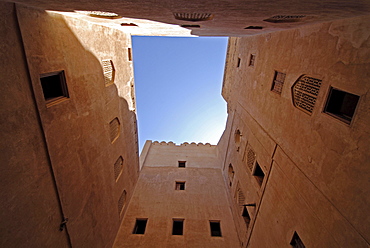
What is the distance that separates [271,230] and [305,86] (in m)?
3.80

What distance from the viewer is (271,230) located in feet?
15.8

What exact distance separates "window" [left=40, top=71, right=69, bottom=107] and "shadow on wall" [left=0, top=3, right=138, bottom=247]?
105 mm

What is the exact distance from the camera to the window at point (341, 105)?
2943 mm

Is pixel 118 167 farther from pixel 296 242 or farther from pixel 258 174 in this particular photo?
pixel 296 242

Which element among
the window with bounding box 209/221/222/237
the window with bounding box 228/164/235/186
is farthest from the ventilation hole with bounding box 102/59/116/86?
the window with bounding box 209/221/222/237

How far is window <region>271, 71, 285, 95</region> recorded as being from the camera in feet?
16.2

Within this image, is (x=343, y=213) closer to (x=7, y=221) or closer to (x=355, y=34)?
(x=355, y=34)

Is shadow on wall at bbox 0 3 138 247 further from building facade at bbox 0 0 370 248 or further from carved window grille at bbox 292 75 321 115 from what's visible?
carved window grille at bbox 292 75 321 115

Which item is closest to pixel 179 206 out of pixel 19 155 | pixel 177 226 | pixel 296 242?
pixel 177 226

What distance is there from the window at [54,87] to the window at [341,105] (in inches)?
206

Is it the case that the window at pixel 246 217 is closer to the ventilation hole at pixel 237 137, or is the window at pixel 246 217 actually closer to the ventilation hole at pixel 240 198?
the ventilation hole at pixel 240 198

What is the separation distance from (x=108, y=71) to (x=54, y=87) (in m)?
2.62

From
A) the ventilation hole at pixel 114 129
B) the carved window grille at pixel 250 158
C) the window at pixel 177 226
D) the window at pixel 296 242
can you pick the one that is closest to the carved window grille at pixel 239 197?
the carved window grille at pixel 250 158

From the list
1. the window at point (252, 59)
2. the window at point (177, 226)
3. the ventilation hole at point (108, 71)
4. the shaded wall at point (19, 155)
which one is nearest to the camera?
the shaded wall at point (19, 155)
